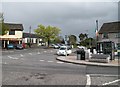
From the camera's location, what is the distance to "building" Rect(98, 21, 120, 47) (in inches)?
2478

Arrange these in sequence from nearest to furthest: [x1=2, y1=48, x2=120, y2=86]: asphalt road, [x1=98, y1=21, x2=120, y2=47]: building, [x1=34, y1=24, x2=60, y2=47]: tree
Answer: [x1=2, y1=48, x2=120, y2=86]: asphalt road, [x1=98, y1=21, x2=120, y2=47]: building, [x1=34, y1=24, x2=60, y2=47]: tree

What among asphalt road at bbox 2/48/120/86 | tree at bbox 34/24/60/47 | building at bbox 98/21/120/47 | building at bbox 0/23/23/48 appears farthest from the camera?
tree at bbox 34/24/60/47

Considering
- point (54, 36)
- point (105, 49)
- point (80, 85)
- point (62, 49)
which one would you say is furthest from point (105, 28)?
point (80, 85)

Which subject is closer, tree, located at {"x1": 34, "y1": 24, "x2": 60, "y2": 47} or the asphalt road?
the asphalt road

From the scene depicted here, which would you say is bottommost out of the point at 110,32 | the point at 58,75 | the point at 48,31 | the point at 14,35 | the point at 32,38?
the point at 58,75

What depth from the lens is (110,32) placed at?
64.6 meters

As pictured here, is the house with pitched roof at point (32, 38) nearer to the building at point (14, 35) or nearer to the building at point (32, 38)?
the building at point (32, 38)

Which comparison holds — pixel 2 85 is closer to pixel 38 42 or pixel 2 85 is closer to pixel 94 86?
pixel 94 86

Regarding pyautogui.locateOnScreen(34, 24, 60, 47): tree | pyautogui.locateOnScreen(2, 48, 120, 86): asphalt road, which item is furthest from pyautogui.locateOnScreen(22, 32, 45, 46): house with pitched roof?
pyautogui.locateOnScreen(2, 48, 120, 86): asphalt road

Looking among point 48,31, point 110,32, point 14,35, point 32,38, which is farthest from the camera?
point 32,38

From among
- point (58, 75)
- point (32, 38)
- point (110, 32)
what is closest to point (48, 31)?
point (32, 38)

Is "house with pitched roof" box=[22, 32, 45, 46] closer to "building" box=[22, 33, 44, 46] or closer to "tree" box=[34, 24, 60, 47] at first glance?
"building" box=[22, 33, 44, 46]

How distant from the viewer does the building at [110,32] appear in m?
62.9

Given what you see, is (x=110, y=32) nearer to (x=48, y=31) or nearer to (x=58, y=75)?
(x=48, y=31)
